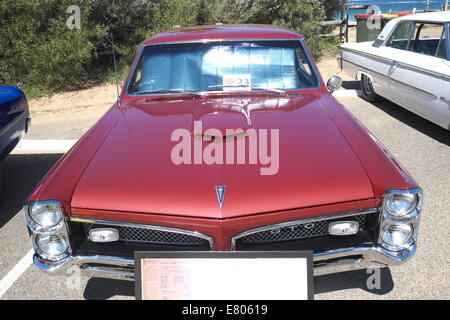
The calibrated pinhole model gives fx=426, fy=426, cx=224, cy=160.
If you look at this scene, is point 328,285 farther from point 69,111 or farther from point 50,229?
point 69,111

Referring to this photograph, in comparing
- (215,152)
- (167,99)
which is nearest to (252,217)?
(215,152)

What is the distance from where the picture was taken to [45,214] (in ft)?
7.10

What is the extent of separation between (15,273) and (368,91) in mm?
6054

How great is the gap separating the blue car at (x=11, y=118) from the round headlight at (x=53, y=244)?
2.04m

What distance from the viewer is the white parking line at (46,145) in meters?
5.71

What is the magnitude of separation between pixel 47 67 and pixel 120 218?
22.9 feet

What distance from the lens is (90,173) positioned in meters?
2.31

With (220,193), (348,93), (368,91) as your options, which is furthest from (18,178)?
(348,93)

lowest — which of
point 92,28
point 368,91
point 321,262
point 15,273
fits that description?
point 15,273

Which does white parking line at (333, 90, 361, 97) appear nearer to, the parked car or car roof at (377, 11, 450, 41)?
the parked car

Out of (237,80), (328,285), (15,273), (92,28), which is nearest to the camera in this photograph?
(328,285)

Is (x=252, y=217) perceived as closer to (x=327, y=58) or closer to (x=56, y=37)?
(x=56, y=37)

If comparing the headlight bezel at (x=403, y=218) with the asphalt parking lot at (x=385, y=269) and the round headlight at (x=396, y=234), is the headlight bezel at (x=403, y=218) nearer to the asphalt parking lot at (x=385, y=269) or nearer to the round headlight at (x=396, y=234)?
the round headlight at (x=396, y=234)

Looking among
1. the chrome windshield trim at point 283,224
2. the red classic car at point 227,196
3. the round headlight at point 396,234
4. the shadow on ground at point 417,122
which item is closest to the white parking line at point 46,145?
the red classic car at point 227,196
